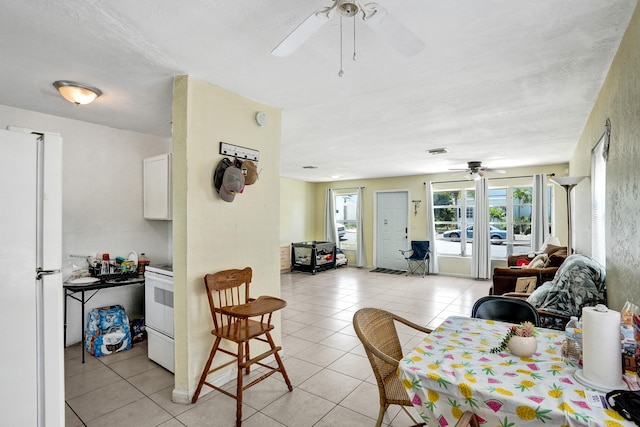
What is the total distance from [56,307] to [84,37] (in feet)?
4.92

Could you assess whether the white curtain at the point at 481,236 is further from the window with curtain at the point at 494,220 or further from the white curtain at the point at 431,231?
the white curtain at the point at 431,231

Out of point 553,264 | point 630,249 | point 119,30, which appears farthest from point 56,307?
point 553,264

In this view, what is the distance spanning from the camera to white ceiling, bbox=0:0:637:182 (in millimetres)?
1643

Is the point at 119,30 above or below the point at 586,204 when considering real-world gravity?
above

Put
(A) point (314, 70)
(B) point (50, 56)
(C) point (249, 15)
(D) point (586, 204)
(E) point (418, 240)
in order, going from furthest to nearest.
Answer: (E) point (418, 240) → (D) point (586, 204) → (A) point (314, 70) → (B) point (50, 56) → (C) point (249, 15)

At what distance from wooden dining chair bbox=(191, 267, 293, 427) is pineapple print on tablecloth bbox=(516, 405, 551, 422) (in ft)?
5.27

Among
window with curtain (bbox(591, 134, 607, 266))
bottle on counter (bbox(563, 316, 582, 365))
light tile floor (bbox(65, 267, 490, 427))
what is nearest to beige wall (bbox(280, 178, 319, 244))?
light tile floor (bbox(65, 267, 490, 427))

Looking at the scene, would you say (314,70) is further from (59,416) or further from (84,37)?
(59,416)

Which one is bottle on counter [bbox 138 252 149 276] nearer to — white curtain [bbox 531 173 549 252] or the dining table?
the dining table

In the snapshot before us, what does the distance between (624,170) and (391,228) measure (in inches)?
258

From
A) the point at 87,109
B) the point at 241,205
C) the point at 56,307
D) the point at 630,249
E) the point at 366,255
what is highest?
the point at 87,109

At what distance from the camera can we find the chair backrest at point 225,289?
2377mm

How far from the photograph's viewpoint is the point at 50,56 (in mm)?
2074

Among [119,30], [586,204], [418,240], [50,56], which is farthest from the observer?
[418,240]
